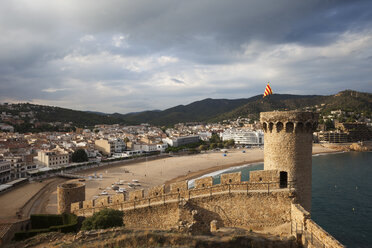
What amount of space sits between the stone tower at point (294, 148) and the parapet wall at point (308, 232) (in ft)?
3.44

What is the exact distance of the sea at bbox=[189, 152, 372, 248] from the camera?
1994 cm

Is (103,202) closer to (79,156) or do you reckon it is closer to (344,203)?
(344,203)

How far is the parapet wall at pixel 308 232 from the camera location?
5787 millimetres

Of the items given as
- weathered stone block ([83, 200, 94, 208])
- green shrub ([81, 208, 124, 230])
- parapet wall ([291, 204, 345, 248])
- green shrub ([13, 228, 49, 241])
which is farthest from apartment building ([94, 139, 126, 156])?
parapet wall ([291, 204, 345, 248])

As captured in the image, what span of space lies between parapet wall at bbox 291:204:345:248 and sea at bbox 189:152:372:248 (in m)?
14.7

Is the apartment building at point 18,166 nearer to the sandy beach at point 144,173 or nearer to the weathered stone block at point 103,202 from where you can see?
the sandy beach at point 144,173

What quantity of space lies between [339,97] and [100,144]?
14783 cm

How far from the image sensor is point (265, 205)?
27.1ft

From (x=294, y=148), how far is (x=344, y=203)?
80.2ft

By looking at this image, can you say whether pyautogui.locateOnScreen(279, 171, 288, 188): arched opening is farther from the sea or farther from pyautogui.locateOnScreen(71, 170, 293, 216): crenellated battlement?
the sea

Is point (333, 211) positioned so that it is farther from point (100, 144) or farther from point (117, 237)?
point (100, 144)

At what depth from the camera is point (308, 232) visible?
6.71 meters

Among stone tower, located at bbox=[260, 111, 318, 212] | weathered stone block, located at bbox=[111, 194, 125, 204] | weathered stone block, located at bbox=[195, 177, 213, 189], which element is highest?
stone tower, located at bbox=[260, 111, 318, 212]

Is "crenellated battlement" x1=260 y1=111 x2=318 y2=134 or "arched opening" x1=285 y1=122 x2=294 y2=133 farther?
"arched opening" x1=285 y1=122 x2=294 y2=133
